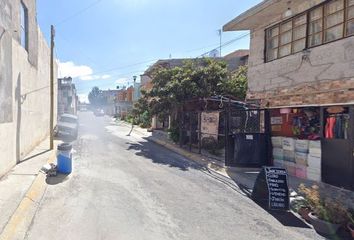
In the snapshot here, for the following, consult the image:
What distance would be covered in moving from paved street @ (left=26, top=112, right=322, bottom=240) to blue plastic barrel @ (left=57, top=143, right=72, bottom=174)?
1.18ft

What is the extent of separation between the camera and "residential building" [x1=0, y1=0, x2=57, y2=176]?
984cm

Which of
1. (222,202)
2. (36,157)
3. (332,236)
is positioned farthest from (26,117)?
(332,236)

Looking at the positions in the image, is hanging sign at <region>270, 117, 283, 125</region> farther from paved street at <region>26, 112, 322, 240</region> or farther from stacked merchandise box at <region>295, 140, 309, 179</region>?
paved street at <region>26, 112, 322, 240</region>

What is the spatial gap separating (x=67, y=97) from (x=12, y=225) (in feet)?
162

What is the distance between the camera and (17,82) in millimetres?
12031

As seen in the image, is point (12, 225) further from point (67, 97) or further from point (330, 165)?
point (67, 97)

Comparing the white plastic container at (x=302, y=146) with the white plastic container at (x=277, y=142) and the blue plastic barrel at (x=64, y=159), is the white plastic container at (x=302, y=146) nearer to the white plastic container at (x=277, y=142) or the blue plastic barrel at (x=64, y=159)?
the white plastic container at (x=277, y=142)

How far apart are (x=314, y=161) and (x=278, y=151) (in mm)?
1833

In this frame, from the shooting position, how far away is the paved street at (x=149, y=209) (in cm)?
609

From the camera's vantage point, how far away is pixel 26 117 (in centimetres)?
1409

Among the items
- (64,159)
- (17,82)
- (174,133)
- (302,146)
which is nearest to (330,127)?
(302,146)

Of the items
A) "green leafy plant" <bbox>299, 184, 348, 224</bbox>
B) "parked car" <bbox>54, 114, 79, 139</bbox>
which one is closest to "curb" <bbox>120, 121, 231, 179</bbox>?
"green leafy plant" <bbox>299, 184, 348, 224</bbox>

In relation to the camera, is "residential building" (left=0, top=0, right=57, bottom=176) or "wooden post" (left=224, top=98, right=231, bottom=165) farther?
"wooden post" (left=224, top=98, right=231, bottom=165)

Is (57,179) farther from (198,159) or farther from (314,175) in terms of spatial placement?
(314,175)
